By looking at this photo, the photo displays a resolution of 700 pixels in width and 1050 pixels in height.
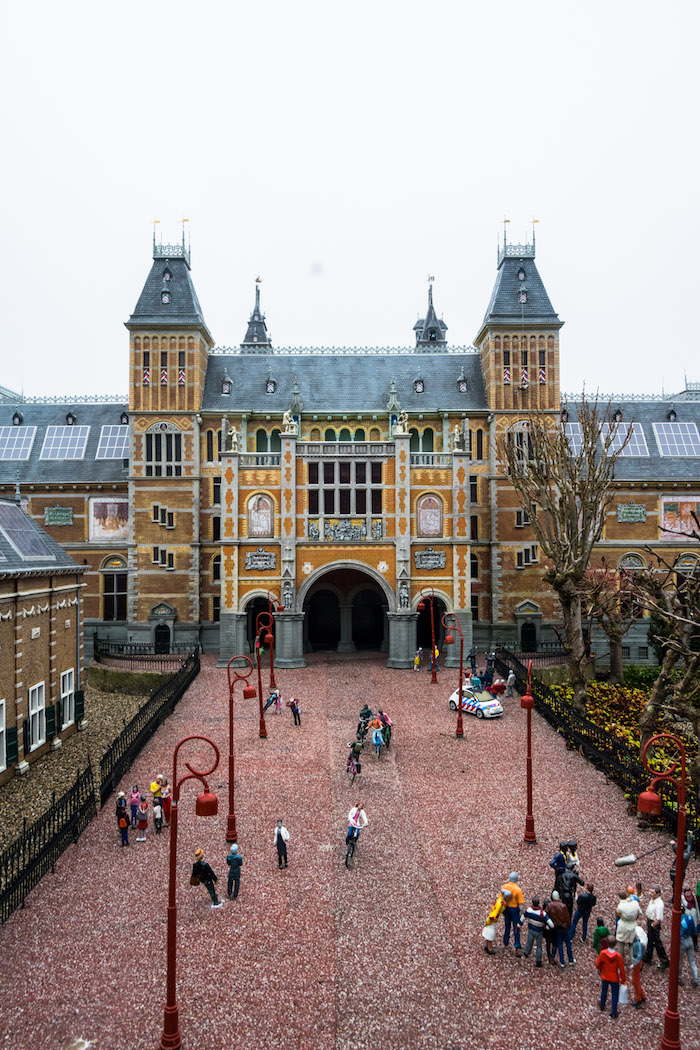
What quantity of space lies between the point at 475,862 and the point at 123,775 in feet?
39.1

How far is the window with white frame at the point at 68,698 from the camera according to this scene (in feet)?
92.8


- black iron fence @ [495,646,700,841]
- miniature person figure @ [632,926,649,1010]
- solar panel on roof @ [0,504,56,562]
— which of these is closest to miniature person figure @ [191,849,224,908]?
miniature person figure @ [632,926,649,1010]

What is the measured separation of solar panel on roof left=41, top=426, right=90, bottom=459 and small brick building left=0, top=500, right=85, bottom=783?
72.4 ft

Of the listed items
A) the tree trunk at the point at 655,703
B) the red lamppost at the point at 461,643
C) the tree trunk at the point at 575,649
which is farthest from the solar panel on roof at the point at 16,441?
the tree trunk at the point at 655,703

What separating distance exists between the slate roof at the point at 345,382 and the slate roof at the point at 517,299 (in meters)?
4.03

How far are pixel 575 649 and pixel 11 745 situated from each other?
22.9 metres

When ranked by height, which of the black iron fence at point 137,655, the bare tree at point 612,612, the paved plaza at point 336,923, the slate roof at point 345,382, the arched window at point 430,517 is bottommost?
the paved plaza at point 336,923

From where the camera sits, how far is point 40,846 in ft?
54.4

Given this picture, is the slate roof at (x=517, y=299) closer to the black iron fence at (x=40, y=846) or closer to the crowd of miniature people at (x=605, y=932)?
the black iron fence at (x=40, y=846)

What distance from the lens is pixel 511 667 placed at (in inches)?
1469

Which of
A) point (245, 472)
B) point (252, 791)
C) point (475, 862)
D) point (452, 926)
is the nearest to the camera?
→ point (452, 926)

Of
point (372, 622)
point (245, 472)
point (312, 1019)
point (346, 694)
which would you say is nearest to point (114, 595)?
point (245, 472)

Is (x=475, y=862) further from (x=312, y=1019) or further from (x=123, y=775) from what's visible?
(x=123, y=775)

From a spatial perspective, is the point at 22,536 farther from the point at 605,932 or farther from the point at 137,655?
the point at 605,932
